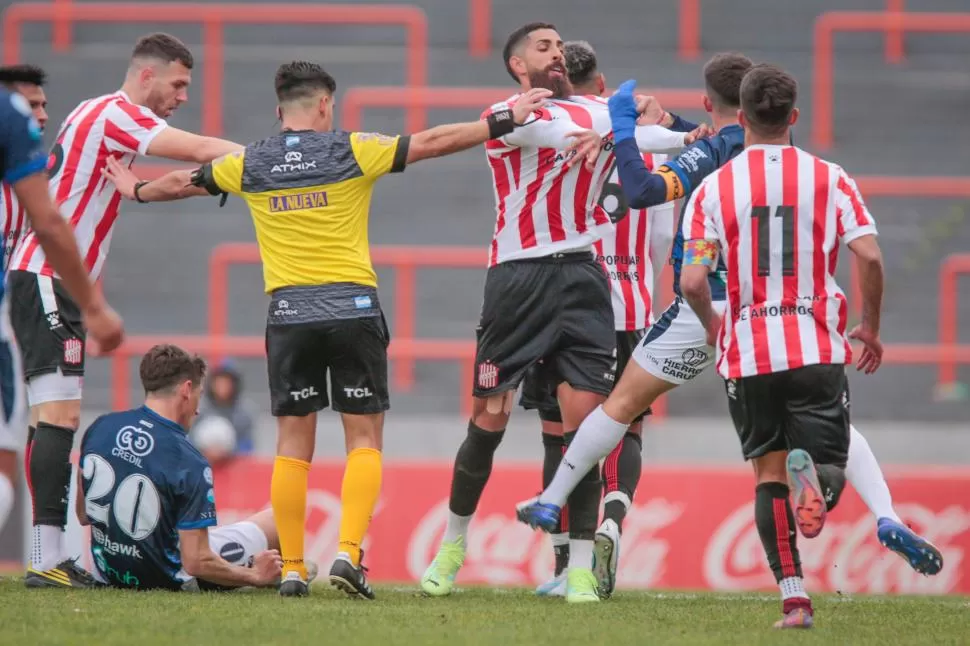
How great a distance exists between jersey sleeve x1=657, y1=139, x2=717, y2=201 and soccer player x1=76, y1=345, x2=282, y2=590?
206cm

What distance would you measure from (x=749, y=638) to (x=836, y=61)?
11.8 meters

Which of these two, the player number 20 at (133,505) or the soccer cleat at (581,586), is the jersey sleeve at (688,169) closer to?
the soccer cleat at (581,586)

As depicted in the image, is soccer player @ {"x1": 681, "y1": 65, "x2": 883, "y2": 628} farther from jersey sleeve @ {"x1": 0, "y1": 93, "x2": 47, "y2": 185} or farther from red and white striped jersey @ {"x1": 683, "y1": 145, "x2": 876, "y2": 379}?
jersey sleeve @ {"x1": 0, "y1": 93, "x2": 47, "y2": 185}

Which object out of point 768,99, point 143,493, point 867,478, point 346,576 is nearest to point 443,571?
point 346,576

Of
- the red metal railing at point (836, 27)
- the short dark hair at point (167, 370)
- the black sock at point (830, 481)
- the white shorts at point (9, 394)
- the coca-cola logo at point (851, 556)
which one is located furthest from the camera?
the red metal railing at point (836, 27)

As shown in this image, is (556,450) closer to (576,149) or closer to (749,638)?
(576,149)

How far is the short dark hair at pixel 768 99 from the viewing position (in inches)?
205

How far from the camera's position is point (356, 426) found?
237 inches

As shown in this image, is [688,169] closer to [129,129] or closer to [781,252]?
[781,252]

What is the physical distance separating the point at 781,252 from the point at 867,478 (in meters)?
1.36

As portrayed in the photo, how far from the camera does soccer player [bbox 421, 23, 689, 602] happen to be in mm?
6109

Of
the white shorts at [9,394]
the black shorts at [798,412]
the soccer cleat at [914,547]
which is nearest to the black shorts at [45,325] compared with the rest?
the white shorts at [9,394]

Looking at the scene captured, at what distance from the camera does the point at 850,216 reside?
17.0 feet

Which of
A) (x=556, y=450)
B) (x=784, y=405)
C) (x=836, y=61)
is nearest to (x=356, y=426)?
(x=556, y=450)
